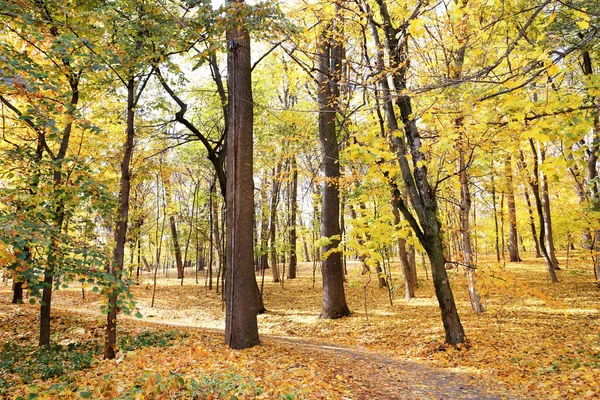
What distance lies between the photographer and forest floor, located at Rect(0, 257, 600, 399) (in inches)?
180

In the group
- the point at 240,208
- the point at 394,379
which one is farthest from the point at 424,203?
the point at 240,208

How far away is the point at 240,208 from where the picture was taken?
6.77 metres

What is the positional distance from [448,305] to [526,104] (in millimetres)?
4479

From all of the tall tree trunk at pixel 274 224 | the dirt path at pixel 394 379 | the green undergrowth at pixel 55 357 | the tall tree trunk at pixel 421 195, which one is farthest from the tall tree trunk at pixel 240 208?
the tall tree trunk at pixel 274 224

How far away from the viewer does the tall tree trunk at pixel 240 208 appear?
659 centimetres

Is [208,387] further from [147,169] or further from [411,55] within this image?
[411,55]

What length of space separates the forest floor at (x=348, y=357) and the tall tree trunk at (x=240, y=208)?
523mm

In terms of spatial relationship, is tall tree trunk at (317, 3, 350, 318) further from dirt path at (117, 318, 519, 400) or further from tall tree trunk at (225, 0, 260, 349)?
tall tree trunk at (225, 0, 260, 349)

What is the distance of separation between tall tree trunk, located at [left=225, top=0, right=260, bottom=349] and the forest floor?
0.52 meters

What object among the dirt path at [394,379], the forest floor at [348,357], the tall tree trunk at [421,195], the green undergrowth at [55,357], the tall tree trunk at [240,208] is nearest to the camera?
the forest floor at [348,357]

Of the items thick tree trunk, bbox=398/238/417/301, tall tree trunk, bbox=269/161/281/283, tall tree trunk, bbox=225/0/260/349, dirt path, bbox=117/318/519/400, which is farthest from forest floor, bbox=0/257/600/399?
tall tree trunk, bbox=269/161/281/283

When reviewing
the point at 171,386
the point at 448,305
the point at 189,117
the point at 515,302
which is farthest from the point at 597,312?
the point at 189,117

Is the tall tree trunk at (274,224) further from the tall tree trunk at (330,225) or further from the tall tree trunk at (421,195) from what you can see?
the tall tree trunk at (421,195)

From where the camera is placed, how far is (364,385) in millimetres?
5316
